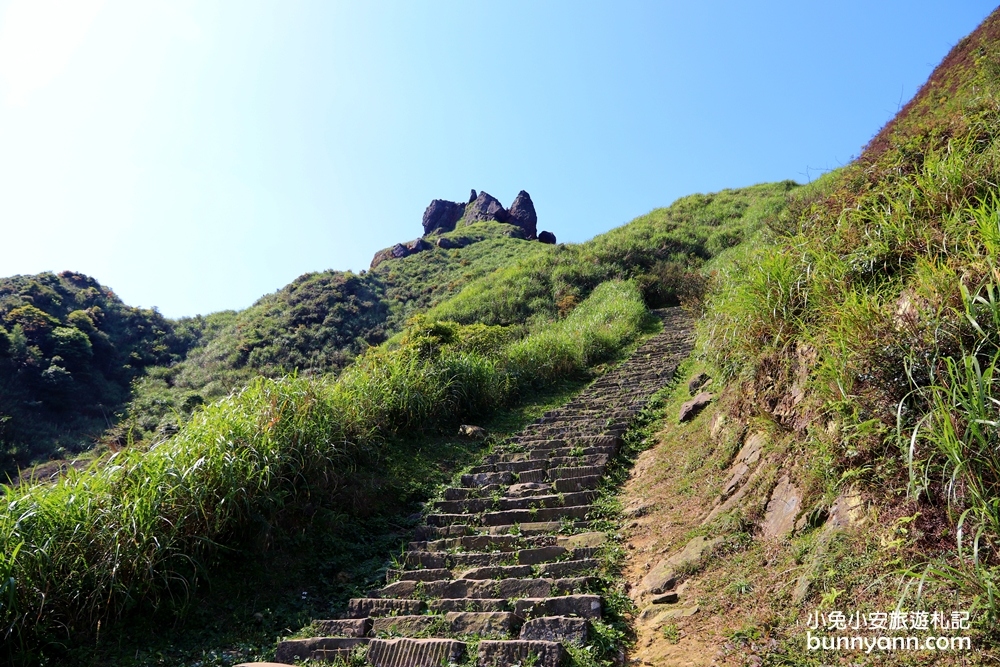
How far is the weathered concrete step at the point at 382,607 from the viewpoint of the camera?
5203mm

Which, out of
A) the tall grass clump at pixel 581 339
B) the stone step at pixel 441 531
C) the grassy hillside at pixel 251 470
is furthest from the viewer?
the tall grass clump at pixel 581 339

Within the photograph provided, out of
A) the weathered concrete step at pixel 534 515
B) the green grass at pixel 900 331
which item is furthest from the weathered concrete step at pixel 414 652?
the green grass at pixel 900 331

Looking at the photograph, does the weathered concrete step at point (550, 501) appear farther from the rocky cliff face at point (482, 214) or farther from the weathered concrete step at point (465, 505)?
the rocky cliff face at point (482, 214)

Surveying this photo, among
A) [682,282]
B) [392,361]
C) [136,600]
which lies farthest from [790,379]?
[682,282]

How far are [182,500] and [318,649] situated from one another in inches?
85.3

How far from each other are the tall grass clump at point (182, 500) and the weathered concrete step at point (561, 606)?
2986mm

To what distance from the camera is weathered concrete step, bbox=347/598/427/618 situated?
17.1 feet

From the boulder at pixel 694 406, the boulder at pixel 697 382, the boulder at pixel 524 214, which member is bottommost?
the boulder at pixel 694 406

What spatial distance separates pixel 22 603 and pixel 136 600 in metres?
0.78

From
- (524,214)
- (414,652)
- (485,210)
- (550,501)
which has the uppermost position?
(485,210)

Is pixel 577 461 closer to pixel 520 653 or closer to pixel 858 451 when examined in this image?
pixel 520 653

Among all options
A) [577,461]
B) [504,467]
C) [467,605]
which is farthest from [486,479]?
[467,605]

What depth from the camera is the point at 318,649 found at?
4703 millimetres

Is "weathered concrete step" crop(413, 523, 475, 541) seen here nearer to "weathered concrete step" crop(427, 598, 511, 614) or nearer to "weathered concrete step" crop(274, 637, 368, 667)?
"weathered concrete step" crop(427, 598, 511, 614)
